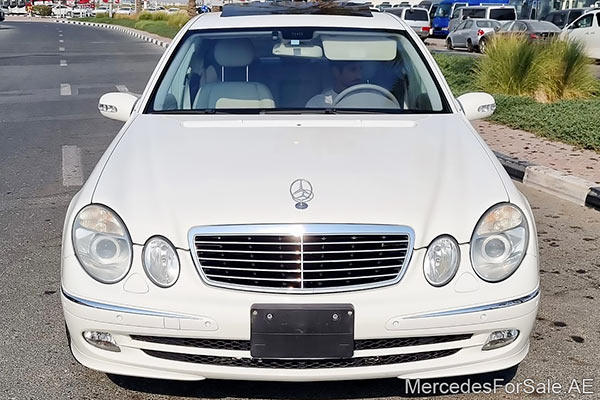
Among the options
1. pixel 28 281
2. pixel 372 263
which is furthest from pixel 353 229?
pixel 28 281

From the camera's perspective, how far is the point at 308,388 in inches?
133

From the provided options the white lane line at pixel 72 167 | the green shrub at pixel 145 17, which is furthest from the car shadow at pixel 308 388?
the green shrub at pixel 145 17

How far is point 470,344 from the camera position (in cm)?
303

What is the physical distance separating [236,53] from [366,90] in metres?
0.82

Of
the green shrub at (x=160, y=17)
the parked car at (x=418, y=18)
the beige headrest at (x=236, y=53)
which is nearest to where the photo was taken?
the beige headrest at (x=236, y=53)

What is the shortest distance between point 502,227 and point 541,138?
692cm

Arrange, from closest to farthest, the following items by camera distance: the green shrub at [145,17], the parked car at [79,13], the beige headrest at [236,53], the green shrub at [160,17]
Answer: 1. the beige headrest at [236,53]
2. the green shrub at [160,17]
3. the green shrub at [145,17]
4. the parked car at [79,13]

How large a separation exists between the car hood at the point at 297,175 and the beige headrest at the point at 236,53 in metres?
0.81

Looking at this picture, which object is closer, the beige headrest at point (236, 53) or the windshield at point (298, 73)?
the windshield at point (298, 73)

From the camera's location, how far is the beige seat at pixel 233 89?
442cm

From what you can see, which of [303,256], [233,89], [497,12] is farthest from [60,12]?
[303,256]

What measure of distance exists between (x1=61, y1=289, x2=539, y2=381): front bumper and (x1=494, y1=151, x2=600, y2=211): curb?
13.0 ft

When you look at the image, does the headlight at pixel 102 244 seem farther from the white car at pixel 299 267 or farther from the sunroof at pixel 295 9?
the sunroof at pixel 295 9

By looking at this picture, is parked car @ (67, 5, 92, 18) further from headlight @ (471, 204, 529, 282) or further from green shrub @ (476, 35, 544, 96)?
headlight @ (471, 204, 529, 282)
